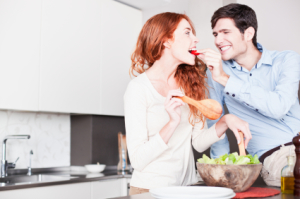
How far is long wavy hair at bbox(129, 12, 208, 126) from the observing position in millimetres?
1610

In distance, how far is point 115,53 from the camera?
9.98ft

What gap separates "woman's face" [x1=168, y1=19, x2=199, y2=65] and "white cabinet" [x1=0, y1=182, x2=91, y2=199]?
1267 mm

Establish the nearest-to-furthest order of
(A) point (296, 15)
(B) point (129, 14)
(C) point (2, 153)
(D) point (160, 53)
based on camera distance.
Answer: (D) point (160, 53) → (A) point (296, 15) → (C) point (2, 153) → (B) point (129, 14)

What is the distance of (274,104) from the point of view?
4.82 feet

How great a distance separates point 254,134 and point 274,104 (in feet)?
0.91

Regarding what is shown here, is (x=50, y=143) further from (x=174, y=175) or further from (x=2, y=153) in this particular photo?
(x=174, y=175)

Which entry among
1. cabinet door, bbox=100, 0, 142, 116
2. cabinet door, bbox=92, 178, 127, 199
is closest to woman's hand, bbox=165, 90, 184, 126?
cabinet door, bbox=92, 178, 127, 199

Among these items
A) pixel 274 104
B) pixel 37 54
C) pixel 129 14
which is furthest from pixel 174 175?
pixel 129 14

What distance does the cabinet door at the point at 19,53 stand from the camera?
228 cm

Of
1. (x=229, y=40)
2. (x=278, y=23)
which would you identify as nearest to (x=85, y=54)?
(x=229, y=40)

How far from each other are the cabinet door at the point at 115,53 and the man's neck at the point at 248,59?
143 cm

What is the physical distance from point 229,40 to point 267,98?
1.49ft

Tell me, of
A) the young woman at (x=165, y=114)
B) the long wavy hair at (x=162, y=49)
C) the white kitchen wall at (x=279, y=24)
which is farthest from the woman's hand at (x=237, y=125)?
the white kitchen wall at (x=279, y=24)

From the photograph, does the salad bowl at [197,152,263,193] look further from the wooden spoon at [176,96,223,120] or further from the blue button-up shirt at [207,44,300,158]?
the blue button-up shirt at [207,44,300,158]
